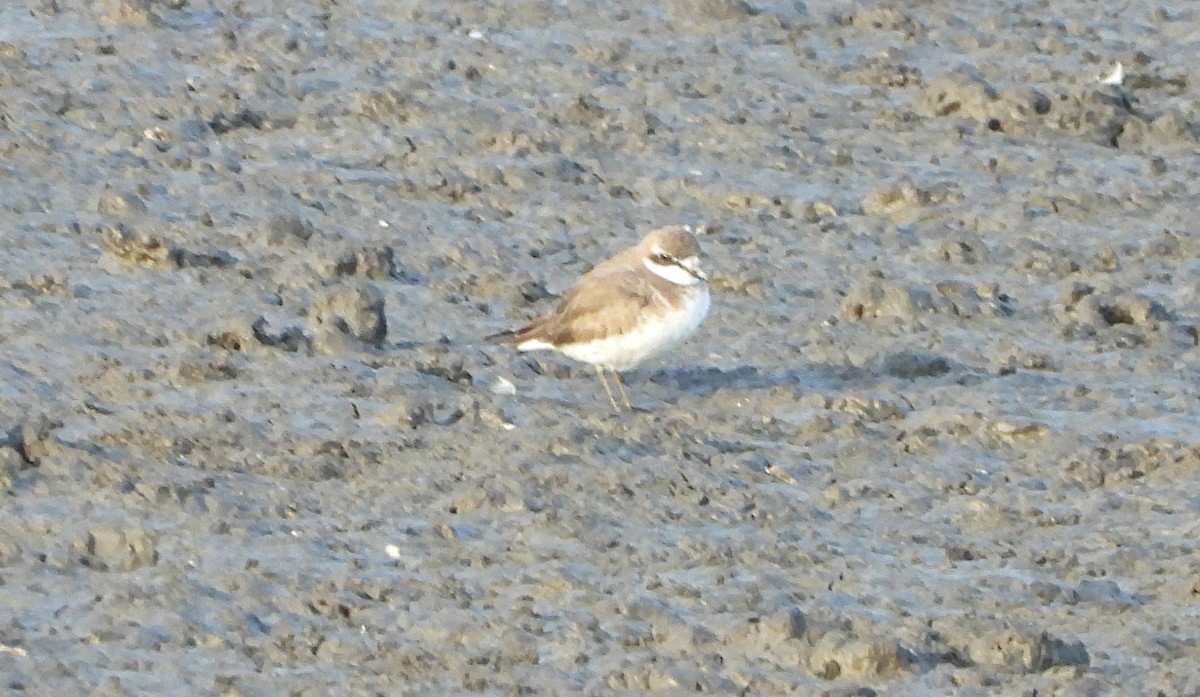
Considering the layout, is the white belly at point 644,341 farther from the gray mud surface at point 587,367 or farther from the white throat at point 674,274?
the gray mud surface at point 587,367

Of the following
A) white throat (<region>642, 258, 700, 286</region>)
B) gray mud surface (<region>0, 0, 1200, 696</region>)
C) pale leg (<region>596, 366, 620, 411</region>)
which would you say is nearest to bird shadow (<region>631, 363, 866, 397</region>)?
gray mud surface (<region>0, 0, 1200, 696</region>)

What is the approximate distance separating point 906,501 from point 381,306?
97.4 inches

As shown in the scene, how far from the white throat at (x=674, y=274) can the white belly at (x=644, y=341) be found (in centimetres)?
7

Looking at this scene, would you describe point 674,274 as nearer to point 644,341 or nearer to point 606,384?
point 644,341

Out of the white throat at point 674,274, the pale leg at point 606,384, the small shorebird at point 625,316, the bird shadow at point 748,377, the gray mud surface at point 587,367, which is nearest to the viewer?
the gray mud surface at point 587,367

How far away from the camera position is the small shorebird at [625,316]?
1005 centimetres

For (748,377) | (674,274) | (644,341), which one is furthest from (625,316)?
(748,377)

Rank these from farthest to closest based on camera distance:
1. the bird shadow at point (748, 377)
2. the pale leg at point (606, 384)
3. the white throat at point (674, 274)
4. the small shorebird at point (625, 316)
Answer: the bird shadow at point (748, 377) → the white throat at point (674, 274) → the pale leg at point (606, 384) → the small shorebird at point (625, 316)

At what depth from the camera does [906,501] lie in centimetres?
905

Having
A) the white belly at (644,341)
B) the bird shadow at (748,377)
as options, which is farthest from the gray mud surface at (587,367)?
the white belly at (644,341)

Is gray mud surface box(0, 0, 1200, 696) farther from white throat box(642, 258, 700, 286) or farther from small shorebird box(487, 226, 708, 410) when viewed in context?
white throat box(642, 258, 700, 286)

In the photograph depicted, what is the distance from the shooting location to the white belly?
10.1m

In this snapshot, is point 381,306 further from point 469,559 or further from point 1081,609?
point 1081,609

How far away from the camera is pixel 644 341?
1009 cm
